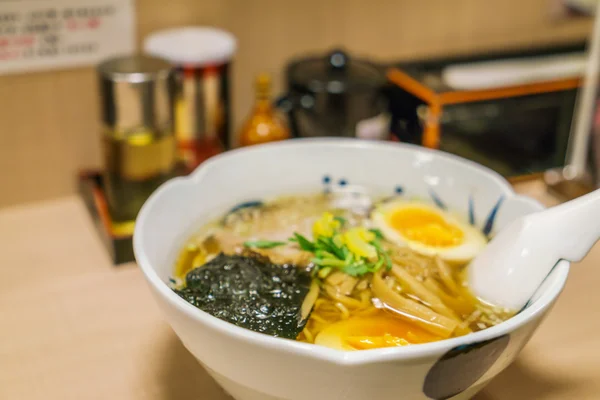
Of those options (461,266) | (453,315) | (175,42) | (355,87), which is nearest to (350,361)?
(453,315)

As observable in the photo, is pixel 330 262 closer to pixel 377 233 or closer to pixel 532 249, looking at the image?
pixel 377 233

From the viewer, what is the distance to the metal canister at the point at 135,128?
3.19 feet

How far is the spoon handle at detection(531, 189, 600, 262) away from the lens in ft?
2.18

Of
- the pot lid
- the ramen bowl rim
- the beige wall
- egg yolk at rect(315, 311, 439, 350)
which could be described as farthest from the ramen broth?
the beige wall

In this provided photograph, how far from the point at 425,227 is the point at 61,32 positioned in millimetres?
715

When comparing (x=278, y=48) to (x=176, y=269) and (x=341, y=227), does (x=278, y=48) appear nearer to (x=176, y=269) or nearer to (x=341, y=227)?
(x=341, y=227)

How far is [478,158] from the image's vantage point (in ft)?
4.11

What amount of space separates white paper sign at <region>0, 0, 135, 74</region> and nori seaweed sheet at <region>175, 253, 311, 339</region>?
54 cm

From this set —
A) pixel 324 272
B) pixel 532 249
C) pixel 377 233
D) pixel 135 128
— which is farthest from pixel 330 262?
pixel 135 128

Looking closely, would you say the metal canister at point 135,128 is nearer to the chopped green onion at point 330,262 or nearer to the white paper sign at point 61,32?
the white paper sign at point 61,32

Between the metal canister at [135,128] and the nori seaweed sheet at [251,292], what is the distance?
0.30 meters

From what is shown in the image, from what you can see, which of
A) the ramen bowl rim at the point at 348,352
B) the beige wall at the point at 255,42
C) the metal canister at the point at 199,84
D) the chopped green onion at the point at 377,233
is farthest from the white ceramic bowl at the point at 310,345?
the beige wall at the point at 255,42

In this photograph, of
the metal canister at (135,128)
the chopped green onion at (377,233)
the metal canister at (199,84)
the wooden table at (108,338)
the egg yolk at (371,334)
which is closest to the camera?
the egg yolk at (371,334)

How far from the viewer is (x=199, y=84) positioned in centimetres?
112
